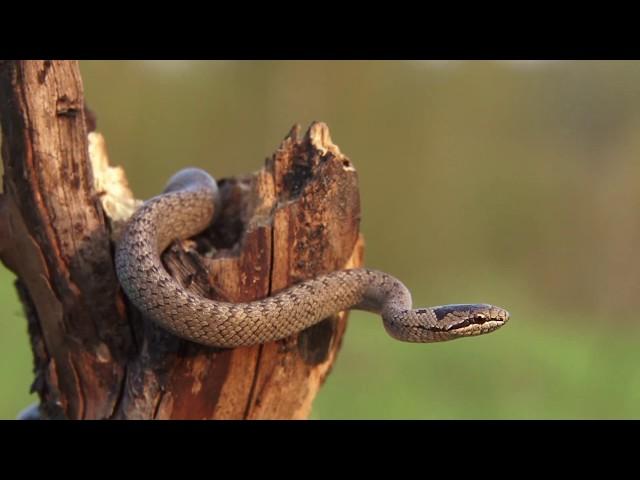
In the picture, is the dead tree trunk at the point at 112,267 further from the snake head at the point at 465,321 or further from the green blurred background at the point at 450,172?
the green blurred background at the point at 450,172

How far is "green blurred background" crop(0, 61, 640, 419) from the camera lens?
11648 mm

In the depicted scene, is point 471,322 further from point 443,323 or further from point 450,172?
point 450,172

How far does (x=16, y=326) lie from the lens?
10820mm

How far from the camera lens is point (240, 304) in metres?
3.78

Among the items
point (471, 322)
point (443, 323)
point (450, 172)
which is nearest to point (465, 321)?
point (471, 322)

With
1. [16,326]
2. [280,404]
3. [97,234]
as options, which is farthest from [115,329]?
[16,326]

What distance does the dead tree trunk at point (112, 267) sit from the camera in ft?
12.3

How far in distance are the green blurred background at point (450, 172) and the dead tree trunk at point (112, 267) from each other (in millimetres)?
7173

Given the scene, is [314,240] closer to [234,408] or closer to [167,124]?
[234,408]

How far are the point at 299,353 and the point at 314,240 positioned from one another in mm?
809

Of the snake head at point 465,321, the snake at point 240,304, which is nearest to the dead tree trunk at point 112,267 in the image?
the snake at point 240,304

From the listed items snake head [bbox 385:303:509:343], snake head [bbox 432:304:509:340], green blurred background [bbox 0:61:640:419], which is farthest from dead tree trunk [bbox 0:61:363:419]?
green blurred background [bbox 0:61:640:419]

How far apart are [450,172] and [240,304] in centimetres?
1012

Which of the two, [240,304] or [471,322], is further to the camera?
[471,322]
